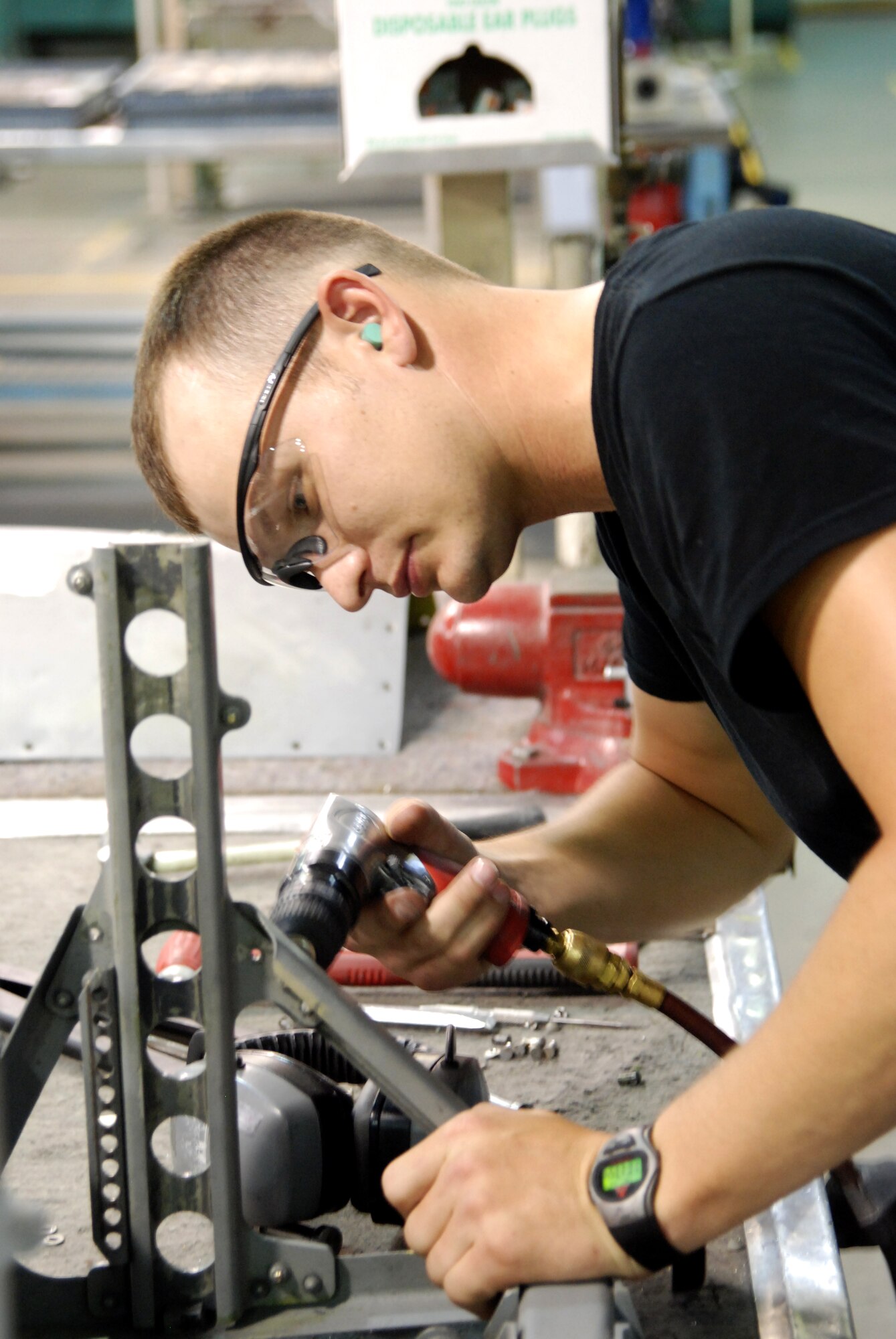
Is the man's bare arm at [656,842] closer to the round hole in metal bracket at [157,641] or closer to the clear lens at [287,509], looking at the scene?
the clear lens at [287,509]

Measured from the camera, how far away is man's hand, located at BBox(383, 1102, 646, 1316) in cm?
87

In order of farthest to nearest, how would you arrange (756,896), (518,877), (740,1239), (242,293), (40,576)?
(40,576) < (756,896) < (518,877) < (740,1239) < (242,293)

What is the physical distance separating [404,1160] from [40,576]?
153 cm

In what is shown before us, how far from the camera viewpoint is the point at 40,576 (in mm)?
2244

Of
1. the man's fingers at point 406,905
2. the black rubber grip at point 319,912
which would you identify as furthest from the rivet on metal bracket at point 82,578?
the man's fingers at point 406,905

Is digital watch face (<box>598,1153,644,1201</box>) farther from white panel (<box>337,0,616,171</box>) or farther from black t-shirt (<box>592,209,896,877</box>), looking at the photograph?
white panel (<box>337,0,616,171</box>)

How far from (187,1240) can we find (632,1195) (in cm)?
46

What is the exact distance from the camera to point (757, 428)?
2.51ft

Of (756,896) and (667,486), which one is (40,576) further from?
(667,486)

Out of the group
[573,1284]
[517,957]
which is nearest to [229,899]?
[573,1284]

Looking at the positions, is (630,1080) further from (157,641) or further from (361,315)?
(157,641)

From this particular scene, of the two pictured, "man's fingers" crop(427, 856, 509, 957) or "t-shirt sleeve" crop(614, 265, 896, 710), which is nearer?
"t-shirt sleeve" crop(614, 265, 896, 710)

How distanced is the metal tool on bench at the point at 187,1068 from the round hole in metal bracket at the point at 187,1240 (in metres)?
0.06

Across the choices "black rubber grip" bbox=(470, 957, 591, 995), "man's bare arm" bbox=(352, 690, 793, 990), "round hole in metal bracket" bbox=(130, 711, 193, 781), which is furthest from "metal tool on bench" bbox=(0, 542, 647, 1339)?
"round hole in metal bracket" bbox=(130, 711, 193, 781)
